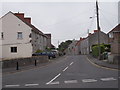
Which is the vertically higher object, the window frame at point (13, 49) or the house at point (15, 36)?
the house at point (15, 36)

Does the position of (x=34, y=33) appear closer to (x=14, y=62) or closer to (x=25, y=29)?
(x=25, y=29)

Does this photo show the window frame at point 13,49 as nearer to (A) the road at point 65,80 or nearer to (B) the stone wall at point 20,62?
(B) the stone wall at point 20,62

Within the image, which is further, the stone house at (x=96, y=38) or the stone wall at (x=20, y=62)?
the stone house at (x=96, y=38)

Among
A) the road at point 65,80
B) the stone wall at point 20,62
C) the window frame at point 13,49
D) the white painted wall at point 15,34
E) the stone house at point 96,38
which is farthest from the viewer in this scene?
the stone house at point 96,38

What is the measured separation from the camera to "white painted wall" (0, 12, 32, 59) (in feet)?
148

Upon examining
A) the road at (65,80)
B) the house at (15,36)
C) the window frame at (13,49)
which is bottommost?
the road at (65,80)

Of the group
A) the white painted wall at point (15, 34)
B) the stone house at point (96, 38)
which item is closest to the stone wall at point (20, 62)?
the white painted wall at point (15, 34)

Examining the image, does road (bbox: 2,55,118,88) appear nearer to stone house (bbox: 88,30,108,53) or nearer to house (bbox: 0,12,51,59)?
house (bbox: 0,12,51,59)

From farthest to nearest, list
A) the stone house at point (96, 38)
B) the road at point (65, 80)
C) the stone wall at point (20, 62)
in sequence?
the stone house at point (96, 38), the stone wall at point (20, 62), the road at point (65, 80)

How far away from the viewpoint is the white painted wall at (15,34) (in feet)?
148

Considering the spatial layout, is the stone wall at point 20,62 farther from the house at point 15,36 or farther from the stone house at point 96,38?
the stone house at point 96,38

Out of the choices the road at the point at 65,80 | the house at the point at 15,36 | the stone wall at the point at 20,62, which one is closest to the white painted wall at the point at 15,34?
the house at the point at 15,36

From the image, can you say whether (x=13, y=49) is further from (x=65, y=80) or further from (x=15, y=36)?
(x=65, y=80)

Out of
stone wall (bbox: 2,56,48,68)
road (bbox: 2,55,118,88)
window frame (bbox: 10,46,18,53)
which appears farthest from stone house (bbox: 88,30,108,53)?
road (bbox: 2,55,118,88)
